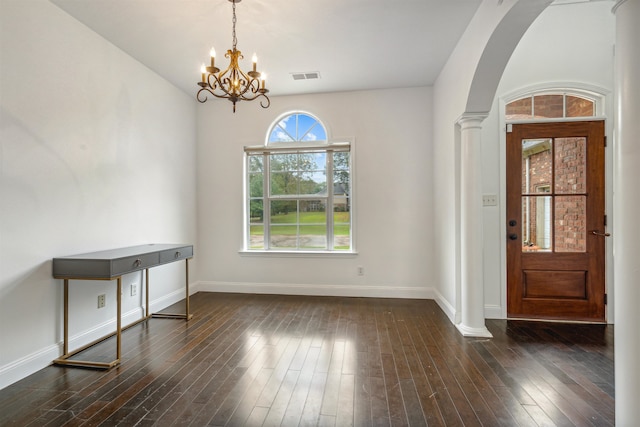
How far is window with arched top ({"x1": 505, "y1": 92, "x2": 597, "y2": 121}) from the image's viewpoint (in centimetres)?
334

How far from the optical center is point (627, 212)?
1293mm

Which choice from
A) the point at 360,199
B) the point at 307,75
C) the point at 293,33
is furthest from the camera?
the point at 360,199

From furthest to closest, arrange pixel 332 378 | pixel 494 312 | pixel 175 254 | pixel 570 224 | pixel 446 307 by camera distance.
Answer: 1. pixel 446 307
2. pixel 494 312
3. pixel 570 224
4. pixel 175 254
5. pixel 332 378

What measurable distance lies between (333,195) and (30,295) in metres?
3.31

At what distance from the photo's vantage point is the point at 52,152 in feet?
8.23

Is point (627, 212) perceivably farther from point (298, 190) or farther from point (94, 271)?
point (298, 190)

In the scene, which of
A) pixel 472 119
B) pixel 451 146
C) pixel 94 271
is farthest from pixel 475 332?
pixel 94 271

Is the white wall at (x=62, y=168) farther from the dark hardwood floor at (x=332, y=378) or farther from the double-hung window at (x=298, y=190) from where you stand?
the double-hung window at (x=298, y=190)

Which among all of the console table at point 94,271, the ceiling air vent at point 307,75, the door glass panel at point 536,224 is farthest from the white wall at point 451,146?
the console table at point 94,271

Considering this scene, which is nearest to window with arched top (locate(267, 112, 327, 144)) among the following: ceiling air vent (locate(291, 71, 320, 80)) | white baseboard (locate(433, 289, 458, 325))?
ceiling air vent (locate(291, 71, 320, 80))

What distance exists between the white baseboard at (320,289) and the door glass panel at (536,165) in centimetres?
175

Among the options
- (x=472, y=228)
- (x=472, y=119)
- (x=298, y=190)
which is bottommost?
(x=472, y=228)

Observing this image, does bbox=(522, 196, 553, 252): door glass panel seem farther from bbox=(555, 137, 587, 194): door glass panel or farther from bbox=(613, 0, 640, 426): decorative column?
bbox=(613, 0, 640, 426): decorative column

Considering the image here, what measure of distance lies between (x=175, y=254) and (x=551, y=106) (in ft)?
14.0
